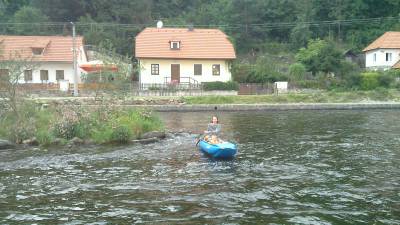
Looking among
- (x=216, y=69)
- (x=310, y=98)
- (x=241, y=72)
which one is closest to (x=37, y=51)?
(x=216, y=69)

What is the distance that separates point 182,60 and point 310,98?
1544 cm

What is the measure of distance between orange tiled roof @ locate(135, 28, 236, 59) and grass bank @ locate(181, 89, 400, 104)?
9.01 meters

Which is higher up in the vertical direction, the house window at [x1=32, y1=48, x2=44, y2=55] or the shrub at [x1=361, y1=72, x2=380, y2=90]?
the house window at [x1=32, y1=48, x2=44, y2=55]

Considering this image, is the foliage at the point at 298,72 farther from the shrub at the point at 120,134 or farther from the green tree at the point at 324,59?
the shrub at the point at 120,134

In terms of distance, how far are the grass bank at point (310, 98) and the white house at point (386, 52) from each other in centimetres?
1629

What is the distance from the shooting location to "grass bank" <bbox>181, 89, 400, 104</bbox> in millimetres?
46219

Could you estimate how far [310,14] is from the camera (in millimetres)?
78312

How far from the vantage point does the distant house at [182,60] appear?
2142 inches

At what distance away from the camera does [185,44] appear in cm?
5603

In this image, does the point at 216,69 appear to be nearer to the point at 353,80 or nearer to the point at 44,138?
the point at 353,80

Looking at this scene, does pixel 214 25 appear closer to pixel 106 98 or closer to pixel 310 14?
pixel 310 14

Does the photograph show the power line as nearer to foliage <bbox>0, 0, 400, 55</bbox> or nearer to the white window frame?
foliage <bbox>0, 0, 400, 55</bbox>

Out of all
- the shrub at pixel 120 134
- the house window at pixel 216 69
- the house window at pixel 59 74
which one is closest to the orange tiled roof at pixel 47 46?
the house window at pixel 59 74

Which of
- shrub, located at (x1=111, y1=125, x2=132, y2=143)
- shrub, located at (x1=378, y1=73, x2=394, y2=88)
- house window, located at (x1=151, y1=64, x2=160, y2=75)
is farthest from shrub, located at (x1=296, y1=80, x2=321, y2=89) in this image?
shrub, located at (x1=111, y1=125, x2=132, y2=143)
